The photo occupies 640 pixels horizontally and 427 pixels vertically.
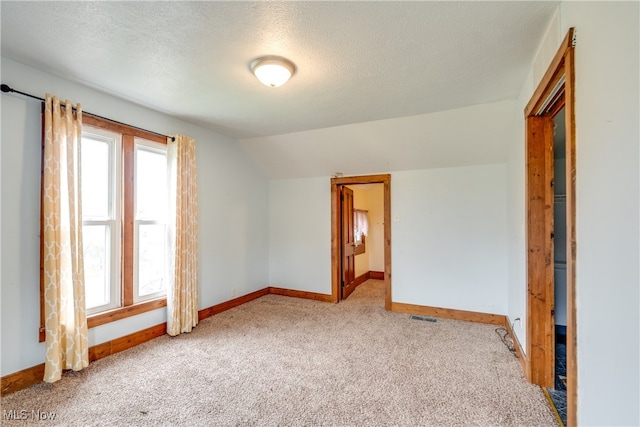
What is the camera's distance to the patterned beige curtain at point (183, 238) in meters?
3.19

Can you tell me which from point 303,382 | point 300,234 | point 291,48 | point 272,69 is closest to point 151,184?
point 272,69

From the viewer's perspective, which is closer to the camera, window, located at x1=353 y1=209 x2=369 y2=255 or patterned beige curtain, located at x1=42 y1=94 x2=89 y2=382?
patterned beige curtain, located at x1=42 y1=94 x2=89 y2=382

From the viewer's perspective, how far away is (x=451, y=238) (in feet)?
12.9

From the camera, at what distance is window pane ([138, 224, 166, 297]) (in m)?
3.11

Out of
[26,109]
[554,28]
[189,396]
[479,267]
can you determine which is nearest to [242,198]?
[26,109]

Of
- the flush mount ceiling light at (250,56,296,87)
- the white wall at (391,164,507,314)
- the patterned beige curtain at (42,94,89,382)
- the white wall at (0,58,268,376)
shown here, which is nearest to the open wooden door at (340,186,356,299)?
the white wall at (391,164,507,314)

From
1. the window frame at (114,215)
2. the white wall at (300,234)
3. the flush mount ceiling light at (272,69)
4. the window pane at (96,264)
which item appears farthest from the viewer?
the white wall at (300,234)

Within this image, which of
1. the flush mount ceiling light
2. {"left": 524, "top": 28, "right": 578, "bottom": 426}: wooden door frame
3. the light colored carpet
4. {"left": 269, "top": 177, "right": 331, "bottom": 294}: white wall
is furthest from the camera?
{"left": 269, "top": 177, "right": 331, "bottom": 294}: white wall

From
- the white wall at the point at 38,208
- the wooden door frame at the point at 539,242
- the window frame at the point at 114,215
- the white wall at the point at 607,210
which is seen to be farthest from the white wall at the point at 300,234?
the white wall at the point at 607,210

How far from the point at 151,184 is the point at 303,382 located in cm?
260

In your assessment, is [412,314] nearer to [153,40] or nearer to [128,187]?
[128,187]

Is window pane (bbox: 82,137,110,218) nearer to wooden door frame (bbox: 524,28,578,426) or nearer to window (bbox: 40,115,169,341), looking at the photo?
window (bbox: 40,115,169,341)

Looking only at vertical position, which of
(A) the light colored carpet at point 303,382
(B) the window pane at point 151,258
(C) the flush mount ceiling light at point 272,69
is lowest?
(A) the light colored carpet at point 303,382

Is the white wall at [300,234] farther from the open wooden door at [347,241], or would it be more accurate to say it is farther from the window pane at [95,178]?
the window pane at [95,178]
